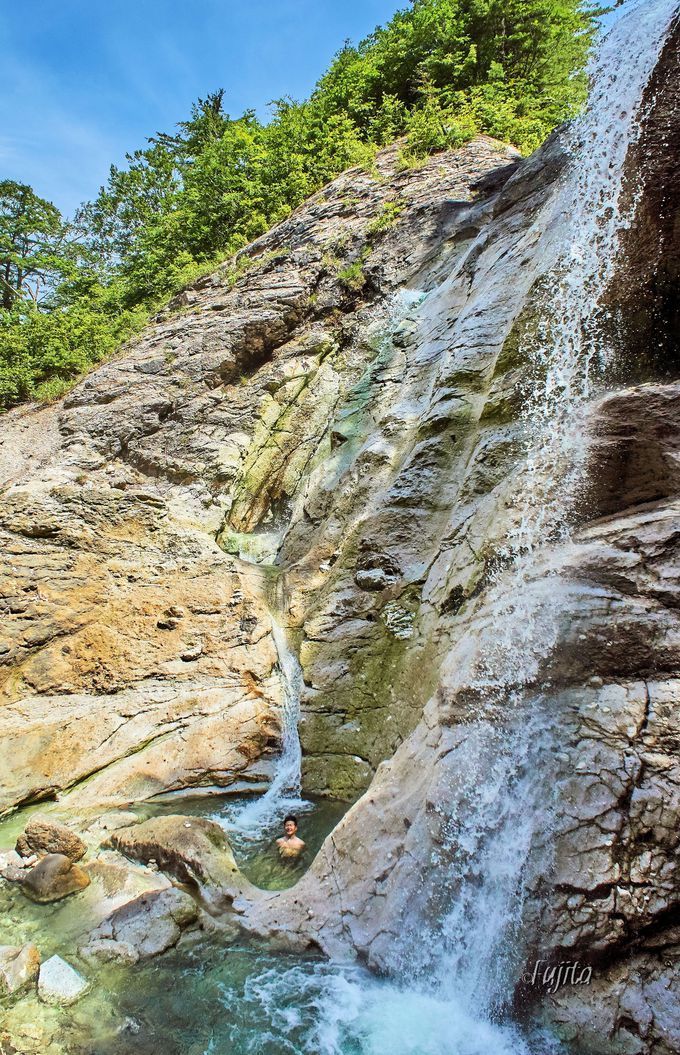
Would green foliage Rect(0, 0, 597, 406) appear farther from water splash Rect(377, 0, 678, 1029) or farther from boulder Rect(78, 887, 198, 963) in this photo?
boulder Rect(78, 887, 198, 963)

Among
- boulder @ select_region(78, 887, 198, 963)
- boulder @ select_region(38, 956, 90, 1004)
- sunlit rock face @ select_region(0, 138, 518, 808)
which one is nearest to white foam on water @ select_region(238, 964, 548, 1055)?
boulder @ select_region(78, 887, 198, 963)

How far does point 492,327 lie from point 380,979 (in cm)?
824

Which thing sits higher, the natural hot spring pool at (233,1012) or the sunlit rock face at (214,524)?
the sunlit rock face at (214,524)

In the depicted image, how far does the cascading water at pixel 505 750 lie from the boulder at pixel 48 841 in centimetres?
286

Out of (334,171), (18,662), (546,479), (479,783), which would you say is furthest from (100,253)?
(479,783)

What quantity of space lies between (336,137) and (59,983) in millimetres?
21252

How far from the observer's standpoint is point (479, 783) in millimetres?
4457

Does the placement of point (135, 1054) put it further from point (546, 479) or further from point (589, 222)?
point (589, 222)

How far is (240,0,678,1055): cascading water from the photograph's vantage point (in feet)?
12.7

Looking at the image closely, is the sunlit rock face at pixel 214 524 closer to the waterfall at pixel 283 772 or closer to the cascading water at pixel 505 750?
the waterfall at pixel 283 772

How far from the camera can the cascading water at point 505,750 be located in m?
3.88

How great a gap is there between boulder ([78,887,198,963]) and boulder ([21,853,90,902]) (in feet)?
2.58

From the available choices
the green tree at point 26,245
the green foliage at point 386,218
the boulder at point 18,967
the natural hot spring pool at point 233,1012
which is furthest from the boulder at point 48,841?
the green tree at point 26,245

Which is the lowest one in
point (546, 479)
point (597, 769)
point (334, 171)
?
point (597, 769)
